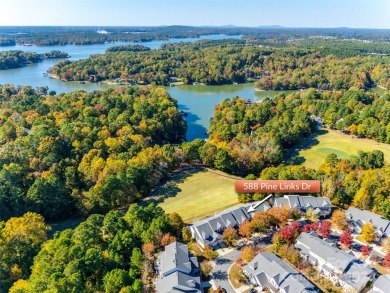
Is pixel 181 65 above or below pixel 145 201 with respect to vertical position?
above

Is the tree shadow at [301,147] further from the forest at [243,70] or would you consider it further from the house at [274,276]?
the forest at [243,70]

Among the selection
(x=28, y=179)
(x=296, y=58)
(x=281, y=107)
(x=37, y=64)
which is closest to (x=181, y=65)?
(x=296, y=58)

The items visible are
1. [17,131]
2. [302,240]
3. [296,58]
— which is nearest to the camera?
[302,240]

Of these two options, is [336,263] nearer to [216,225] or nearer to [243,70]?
[216,225]

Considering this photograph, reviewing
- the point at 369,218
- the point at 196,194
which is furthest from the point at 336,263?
the point at 196,194

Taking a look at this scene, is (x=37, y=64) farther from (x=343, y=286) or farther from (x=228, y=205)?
(x=343, y=286)

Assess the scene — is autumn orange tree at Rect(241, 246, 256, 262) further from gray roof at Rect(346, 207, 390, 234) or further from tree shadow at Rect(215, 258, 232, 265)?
gray roof at Rect(346, 207, 390, 234)
